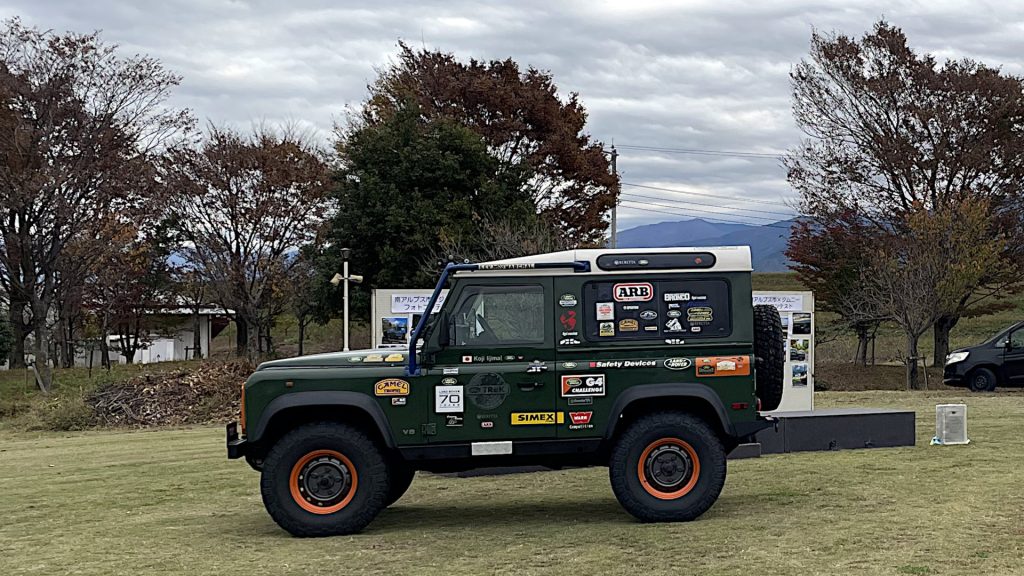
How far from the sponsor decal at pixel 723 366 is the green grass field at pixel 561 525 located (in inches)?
49.7

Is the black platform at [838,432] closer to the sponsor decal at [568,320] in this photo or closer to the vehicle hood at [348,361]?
the sponsor decal at [568,320]

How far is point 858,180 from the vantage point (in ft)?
121

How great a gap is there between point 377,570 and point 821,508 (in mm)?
4251

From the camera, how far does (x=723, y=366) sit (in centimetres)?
980

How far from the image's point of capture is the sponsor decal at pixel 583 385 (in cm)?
972

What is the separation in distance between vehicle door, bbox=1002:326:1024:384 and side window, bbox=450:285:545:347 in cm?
2035

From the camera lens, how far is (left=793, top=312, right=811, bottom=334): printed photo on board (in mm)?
19672

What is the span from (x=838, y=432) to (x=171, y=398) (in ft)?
52.2

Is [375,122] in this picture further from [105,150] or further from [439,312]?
[439,312]

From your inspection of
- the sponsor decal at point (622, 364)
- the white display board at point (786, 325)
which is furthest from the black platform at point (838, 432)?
the sponsor decal at point (622, 364)

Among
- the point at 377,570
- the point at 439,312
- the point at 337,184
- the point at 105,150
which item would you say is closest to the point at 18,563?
the point at 377,570

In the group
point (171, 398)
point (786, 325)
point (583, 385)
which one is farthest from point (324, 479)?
point (171, 398)

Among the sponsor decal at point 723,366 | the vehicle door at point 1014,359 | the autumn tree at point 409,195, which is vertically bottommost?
the vehicle door at point 1014,359

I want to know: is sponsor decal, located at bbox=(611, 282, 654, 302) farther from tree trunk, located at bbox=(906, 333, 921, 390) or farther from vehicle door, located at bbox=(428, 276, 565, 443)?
tree trunk, located at bbox=(906, 333, 921, 390)
